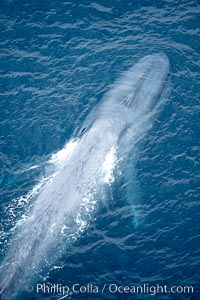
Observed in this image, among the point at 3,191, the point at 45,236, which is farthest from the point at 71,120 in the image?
the point at 45,236

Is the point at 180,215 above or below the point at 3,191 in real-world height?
below

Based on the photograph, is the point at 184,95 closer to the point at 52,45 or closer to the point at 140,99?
the point at 140,99

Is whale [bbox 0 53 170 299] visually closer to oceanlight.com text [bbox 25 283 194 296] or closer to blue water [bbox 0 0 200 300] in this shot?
blue water [bbox 0 0 200 300]

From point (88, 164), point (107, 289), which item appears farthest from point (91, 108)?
point (107, 289)

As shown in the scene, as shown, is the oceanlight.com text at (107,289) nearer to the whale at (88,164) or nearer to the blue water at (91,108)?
the blue water at (91,108)

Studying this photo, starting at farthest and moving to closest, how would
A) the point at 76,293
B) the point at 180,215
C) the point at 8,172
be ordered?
the point at 8,172, the point at 180,215, the point at 76,293

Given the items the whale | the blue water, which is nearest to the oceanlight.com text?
the blue water
